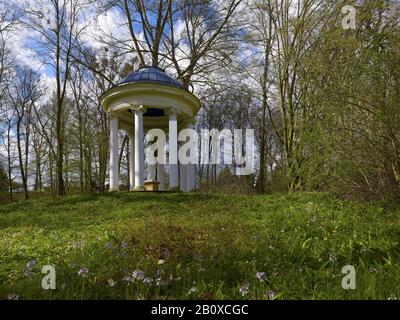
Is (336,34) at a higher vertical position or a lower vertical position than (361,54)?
higher

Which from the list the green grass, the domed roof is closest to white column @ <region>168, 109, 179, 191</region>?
the domed roof

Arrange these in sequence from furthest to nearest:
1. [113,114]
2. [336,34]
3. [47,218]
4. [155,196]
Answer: [113,114] → [155,196] → [47,218] → [336,34]

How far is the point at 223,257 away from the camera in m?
3.58

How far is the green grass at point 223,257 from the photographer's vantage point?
2807 millimetres

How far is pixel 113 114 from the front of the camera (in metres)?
13.4

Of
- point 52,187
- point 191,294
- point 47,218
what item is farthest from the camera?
point 52,187

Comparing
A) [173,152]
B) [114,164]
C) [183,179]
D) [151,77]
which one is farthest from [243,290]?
[183,179]

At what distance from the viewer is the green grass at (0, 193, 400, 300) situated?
110 inches

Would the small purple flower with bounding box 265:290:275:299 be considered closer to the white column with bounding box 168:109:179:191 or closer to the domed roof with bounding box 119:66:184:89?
the white column with bounding box 168:109:179:191

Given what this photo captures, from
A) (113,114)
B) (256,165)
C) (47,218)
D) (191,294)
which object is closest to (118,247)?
(191,294)

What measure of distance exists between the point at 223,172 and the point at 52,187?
1567 cm

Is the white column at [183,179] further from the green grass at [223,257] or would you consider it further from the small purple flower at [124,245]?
the small purple flower at [124,245]

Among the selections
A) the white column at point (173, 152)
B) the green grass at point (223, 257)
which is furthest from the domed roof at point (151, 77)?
the green grass at point (223, 257)

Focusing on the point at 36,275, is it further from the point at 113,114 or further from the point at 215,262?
the point at 113,114
